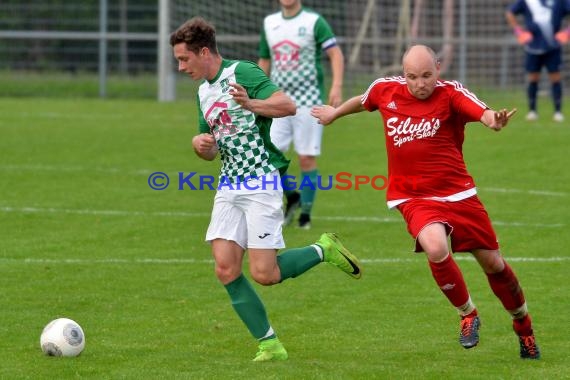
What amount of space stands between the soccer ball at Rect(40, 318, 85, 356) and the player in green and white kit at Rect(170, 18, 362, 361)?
904mm

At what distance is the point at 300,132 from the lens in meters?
12.6

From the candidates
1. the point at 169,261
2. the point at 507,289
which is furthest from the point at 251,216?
the point at 169,261

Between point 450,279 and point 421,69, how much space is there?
1200mm

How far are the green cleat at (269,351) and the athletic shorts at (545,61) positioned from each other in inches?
541

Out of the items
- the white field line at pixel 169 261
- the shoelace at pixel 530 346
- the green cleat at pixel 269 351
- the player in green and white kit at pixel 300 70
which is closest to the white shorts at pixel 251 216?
the green cleat at pixel 269 351

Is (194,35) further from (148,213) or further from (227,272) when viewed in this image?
(148,213)

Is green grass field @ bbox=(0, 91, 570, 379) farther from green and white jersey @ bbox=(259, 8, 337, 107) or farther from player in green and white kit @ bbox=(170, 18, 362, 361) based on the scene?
green and white jersey @ bbox=(259, 8, 337, 107)

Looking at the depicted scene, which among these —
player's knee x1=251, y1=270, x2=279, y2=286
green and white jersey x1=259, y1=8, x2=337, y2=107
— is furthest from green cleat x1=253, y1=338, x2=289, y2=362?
green and white jersey x1=259, y1=8, x2=337, y2=107

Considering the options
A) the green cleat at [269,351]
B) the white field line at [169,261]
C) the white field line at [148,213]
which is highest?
the green cleat at [269,351]

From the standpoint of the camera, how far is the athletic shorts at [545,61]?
66.1 ft

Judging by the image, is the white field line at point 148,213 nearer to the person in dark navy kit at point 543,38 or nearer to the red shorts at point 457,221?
the red shorts at point 457,221

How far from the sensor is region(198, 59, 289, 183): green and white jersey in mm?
7340

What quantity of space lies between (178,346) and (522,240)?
498 centimetres

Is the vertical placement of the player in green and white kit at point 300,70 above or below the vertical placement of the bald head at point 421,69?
below
